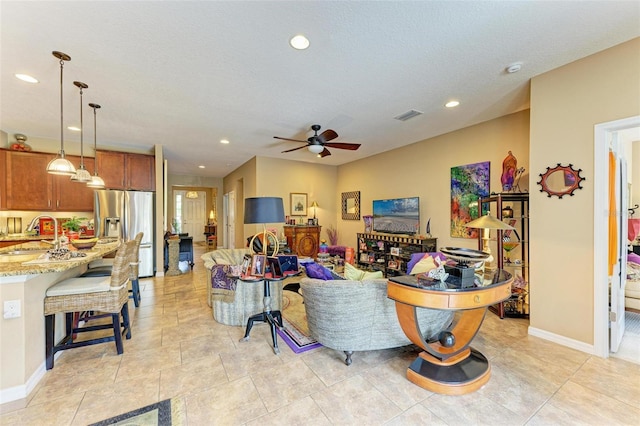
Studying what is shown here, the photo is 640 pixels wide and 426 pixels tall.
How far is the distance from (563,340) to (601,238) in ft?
3.56

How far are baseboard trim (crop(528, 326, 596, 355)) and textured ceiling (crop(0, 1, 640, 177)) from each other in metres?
2.73

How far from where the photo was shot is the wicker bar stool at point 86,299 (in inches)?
85.5

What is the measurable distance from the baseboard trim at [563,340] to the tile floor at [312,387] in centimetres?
7

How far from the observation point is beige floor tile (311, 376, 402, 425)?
1679 millimetres

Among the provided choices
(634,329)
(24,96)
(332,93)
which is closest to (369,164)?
(332,93)

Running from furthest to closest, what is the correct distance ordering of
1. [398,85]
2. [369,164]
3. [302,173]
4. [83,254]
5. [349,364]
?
1. [302,173]
2. [369,164]
3. [398,85]
4. [83,254]
5. [349,364]

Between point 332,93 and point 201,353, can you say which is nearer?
point 201,353

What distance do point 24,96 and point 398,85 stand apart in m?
4.45

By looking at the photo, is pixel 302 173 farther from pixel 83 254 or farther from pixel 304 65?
pixel 83 254

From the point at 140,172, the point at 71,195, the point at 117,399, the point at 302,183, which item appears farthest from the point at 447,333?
the point at 71,195

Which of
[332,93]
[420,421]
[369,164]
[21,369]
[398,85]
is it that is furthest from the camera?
Answer: [369,164]

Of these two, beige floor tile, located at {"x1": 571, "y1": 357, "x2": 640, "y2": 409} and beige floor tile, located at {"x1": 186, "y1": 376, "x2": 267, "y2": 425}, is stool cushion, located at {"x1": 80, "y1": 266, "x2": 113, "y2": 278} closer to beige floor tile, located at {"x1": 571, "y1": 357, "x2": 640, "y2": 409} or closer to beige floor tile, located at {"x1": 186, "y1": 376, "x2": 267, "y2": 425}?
beige floor tile, located at {"x1": 186, "y1": 376, "x2": 267, "y2": 425}

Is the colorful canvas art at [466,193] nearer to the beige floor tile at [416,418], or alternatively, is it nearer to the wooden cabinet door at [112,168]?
the beige floor tile at [416,418]

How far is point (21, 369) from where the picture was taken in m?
1.85
